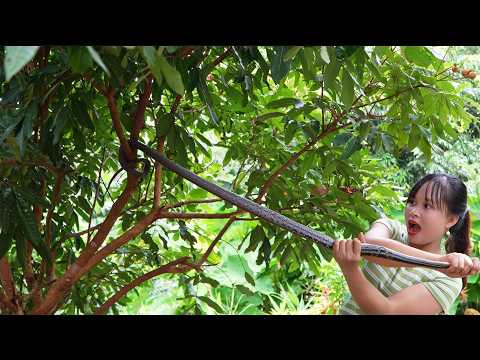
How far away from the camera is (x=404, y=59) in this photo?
98cm

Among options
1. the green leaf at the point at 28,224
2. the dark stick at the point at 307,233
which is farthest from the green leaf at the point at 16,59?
the green leaf at the point at 28,224

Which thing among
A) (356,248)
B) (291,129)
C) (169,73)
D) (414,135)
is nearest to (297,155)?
(291,129)

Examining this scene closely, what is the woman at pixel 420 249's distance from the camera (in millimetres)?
830

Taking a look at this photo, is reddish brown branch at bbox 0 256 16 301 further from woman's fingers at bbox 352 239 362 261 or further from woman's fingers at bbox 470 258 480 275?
woman's fingers at bbox 470 258 480 275

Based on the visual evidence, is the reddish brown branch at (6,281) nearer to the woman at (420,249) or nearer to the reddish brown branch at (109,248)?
the reddish brown branch at (109,248)

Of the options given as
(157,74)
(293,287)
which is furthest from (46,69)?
(293,287)

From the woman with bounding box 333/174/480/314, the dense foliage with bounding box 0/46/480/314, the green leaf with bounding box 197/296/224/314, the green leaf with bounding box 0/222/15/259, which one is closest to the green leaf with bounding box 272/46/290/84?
the dense foliage with bounding box 0/46/480/314

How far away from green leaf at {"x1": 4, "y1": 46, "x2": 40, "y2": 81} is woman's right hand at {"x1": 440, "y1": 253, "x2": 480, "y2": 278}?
0.52 metres

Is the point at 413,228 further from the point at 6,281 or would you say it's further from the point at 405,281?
the point at 6,281

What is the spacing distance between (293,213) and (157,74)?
779 millimetres

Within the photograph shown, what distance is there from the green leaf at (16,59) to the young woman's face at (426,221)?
772 millimetres

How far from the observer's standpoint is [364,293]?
77cm

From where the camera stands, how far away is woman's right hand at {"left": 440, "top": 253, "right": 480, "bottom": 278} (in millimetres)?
703
